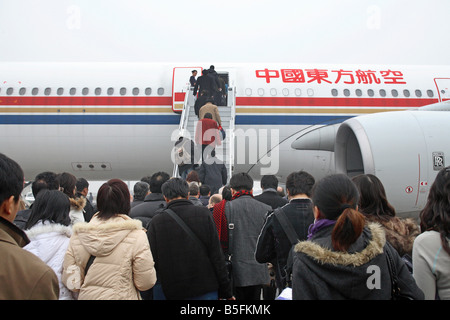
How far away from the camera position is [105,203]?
313 centimetres

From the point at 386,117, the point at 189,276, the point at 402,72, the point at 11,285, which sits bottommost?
the point at 189,276

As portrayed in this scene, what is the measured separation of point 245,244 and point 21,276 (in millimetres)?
2877

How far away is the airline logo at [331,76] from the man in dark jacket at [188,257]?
29.4 ft

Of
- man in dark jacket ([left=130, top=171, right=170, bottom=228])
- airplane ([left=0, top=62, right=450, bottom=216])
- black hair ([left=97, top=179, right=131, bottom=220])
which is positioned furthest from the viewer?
airplane ([left=0, top=62, right=450, bottom=216])

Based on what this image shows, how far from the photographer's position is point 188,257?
333cm

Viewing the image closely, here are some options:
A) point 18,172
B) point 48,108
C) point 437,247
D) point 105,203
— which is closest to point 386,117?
point 437,247

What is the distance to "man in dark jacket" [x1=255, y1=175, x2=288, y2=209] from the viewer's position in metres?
5.06

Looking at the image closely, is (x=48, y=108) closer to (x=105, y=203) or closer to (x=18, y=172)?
(x=105, y=203)

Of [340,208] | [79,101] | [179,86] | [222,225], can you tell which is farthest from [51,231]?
[79,101]

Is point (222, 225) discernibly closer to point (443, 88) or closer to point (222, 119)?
point (222, 119)

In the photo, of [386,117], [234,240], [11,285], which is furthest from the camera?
[386,117]

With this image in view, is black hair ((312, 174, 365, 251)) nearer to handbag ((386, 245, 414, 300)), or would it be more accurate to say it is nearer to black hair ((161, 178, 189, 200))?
handbag ((386, 245, 414, 300))

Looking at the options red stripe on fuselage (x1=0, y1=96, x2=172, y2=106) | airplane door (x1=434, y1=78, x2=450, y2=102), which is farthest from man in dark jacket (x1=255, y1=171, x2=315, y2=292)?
airplane door (x1=434, y1=78, x2=450, y2=102)
